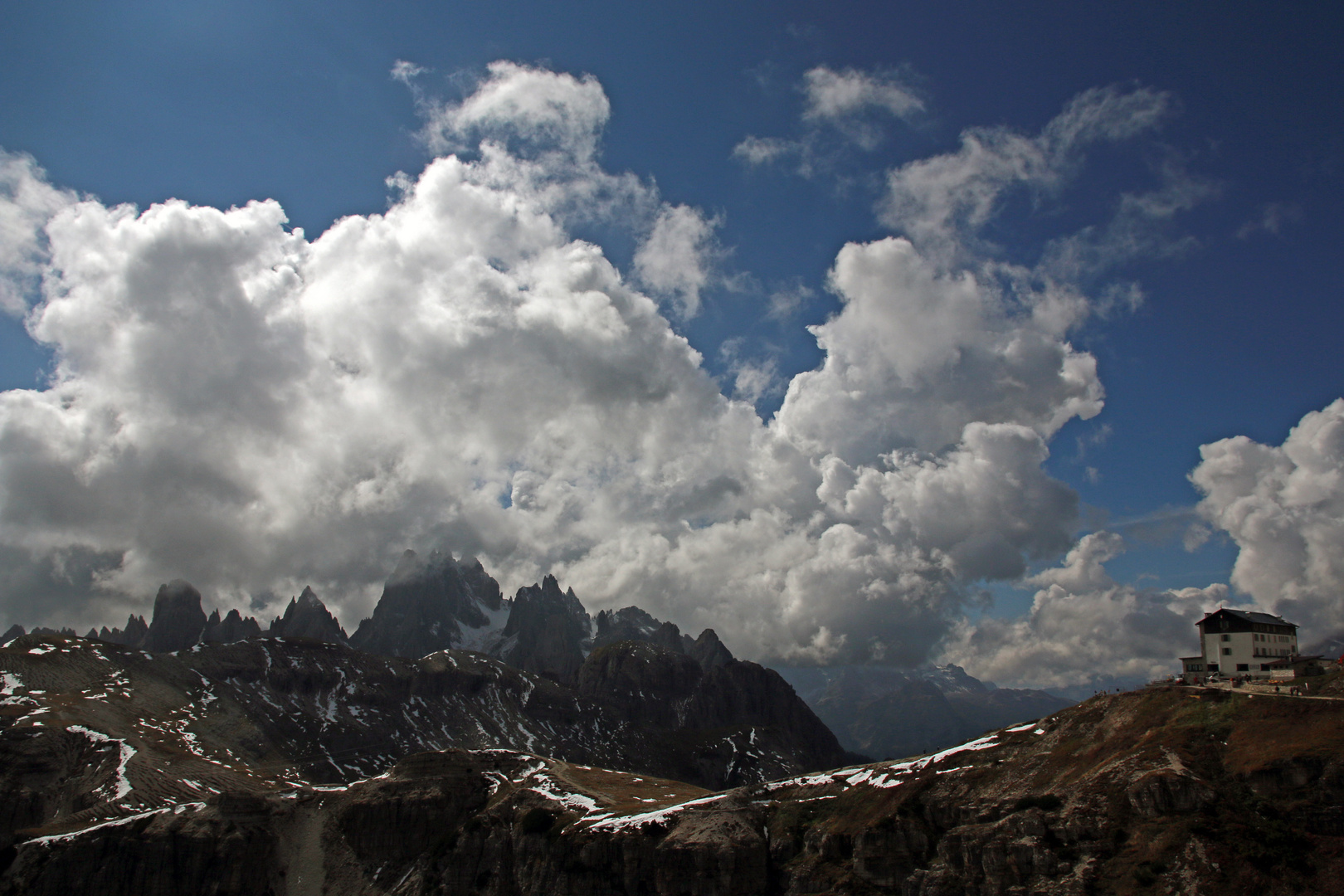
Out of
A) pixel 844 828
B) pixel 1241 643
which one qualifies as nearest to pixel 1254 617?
pixel 1241 643

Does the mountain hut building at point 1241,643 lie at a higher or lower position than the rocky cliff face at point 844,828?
higher

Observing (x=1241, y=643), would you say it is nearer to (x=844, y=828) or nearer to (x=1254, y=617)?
(x=1254, y=617)

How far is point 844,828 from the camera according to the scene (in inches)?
4909

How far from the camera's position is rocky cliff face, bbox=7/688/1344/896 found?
86125 millimetres

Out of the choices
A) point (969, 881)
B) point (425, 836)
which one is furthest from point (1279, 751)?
point (425, 836)

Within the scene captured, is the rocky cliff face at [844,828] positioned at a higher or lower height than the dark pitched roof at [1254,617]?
lower

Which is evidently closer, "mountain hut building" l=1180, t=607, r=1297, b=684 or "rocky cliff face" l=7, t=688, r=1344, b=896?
"rocky cliff face" l=7, t=688, r=1344, b=896

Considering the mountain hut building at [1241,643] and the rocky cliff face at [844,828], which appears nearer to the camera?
the rocky cliff face at [844,828]

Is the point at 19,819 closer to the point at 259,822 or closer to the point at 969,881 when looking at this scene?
the point at 259,822

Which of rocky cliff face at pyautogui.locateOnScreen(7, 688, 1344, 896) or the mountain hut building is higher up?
the mountain hut building

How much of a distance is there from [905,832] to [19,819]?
689 ft

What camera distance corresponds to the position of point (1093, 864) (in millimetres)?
90125

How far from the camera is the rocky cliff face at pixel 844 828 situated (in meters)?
86.1

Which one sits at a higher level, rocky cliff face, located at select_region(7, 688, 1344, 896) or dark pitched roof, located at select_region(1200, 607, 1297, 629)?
dark pitched roof, located at select_region(1200, 607, 1297, 629)
